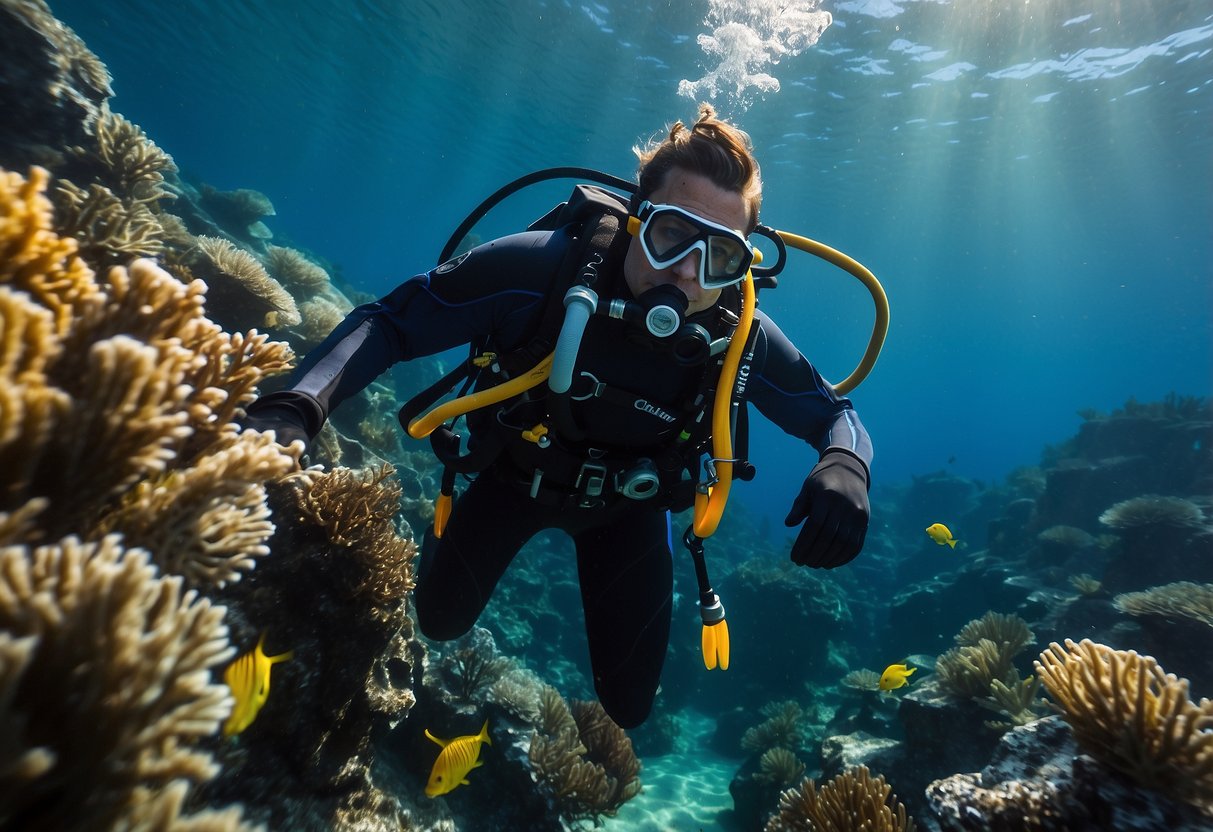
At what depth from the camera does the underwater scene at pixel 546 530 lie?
3.89 feet

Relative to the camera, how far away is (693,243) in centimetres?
317

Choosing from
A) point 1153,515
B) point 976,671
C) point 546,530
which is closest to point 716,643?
point 976,671

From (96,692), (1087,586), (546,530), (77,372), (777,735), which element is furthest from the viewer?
(546,530)

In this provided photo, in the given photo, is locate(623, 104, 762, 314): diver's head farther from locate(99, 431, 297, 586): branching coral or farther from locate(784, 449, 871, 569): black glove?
locate(99, 431, 297, 586): branching coral

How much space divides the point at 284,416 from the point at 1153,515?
14.6 metres

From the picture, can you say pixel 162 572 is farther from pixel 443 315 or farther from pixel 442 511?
pixel 442 511

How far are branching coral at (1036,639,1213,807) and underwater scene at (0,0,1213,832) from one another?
0.01 meters

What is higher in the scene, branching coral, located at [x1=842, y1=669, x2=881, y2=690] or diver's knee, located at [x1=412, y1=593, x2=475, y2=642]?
branching coral, located at [x1=842, y1=669, x2=881, y2=690]

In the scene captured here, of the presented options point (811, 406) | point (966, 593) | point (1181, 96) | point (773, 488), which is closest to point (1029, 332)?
point (773, 488)

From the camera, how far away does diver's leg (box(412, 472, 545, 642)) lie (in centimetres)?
394

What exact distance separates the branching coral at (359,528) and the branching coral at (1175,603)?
9.59 metres

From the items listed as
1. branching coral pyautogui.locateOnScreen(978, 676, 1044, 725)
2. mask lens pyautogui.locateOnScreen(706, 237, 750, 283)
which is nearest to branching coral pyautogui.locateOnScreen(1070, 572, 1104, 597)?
branching coral pyautogui.locateOnScreen(978, 676, 1044, 725)

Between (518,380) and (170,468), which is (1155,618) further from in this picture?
(170,468)

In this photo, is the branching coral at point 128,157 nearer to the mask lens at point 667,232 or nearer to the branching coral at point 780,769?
the mask lens at point 667,232
